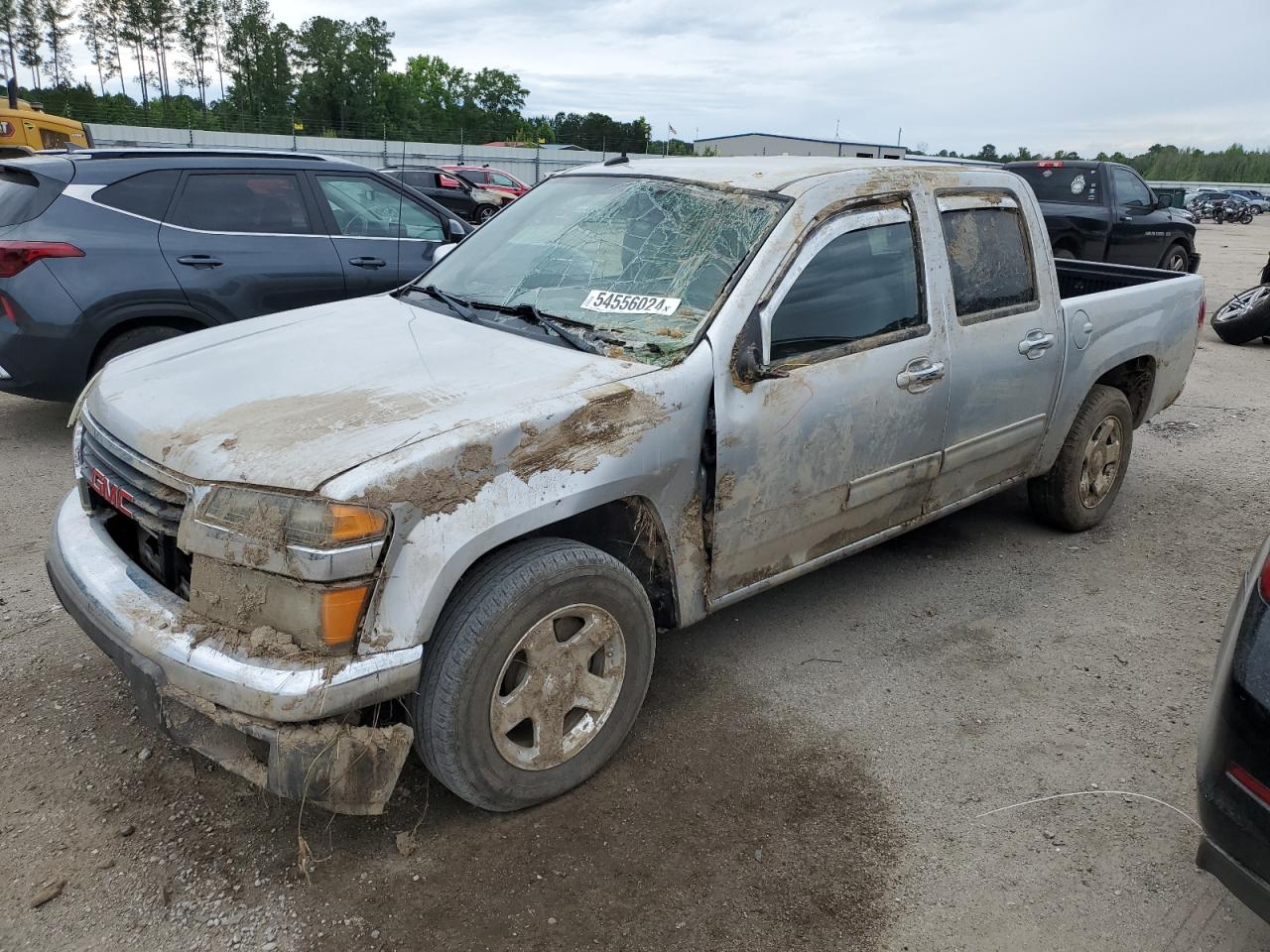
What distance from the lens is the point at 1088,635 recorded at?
3922 mm

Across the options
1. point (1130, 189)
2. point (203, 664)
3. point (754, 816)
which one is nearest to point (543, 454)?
point (203, 664)

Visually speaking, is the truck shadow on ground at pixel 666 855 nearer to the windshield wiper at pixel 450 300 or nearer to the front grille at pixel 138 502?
the front grille at pixel 138 502

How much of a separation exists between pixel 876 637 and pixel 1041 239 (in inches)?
78.0

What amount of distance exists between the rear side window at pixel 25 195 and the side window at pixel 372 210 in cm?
166

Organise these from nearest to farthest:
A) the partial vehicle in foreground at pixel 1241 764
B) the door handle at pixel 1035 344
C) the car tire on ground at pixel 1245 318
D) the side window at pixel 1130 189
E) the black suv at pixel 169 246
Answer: the partial vehicle in foreground at pixel 1241 764 < the door handle at pixel 1035 344 < the black suv at pixel 169 246 < the car tire on ground at pixel 1245 318 < the side window at pixel 1130 189

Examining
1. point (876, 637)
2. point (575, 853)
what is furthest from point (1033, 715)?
point (575, 853)

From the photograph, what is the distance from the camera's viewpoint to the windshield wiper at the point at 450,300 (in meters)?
3.40

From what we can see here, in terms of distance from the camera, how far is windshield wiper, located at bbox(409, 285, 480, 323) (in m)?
3.40

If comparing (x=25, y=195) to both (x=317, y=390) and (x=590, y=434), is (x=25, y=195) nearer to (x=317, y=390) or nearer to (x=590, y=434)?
(x=317, y=390)

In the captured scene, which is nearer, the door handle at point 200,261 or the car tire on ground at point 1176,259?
the door handle at point 200,261

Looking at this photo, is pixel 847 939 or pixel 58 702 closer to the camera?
pixel 847 939

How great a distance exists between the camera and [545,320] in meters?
3.19

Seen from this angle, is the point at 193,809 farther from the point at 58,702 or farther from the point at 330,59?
the point at 330,59

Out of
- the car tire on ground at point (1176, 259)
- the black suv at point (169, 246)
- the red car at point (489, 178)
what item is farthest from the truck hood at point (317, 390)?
the red car at point (489, 178)
